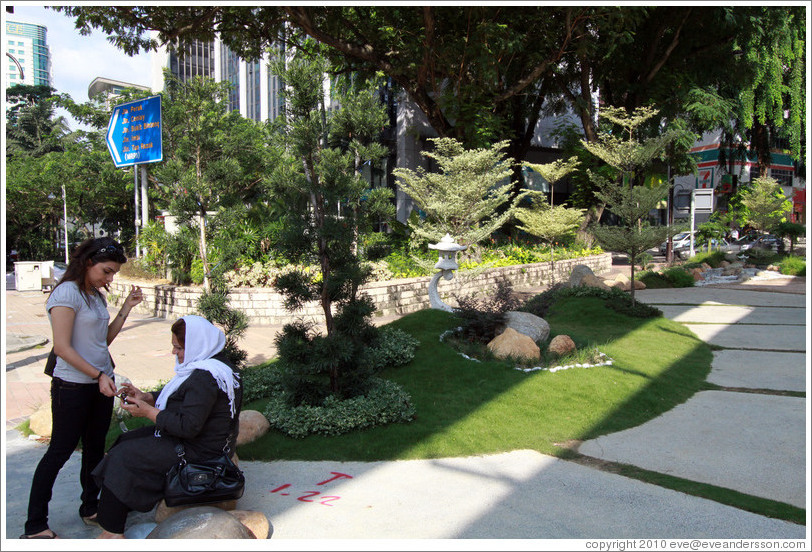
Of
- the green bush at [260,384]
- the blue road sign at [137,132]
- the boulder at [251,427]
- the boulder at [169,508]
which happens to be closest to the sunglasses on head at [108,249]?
the boulder at [169,508]

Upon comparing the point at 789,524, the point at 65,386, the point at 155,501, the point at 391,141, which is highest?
the point at 391,141

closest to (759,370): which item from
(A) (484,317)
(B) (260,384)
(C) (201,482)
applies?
(A) (484,317)

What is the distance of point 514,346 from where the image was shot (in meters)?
8.40

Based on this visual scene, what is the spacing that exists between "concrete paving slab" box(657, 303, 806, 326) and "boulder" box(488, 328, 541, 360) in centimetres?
635

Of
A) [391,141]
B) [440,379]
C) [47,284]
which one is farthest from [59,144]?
[440,379]

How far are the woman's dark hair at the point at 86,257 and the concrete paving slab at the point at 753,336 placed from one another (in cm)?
1047

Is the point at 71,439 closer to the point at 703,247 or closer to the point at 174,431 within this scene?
the point at 174,431

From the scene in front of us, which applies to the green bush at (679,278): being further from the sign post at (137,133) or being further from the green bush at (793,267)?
the sign post at (137,133)

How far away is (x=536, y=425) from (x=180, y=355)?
12.6 ft

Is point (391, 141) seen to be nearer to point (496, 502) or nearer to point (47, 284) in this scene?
point (47, 284)

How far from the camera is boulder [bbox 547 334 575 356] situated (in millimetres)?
8664

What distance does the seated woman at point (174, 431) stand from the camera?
142 inches

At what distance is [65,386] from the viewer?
3895mm

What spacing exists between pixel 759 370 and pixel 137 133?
13.4 metres
